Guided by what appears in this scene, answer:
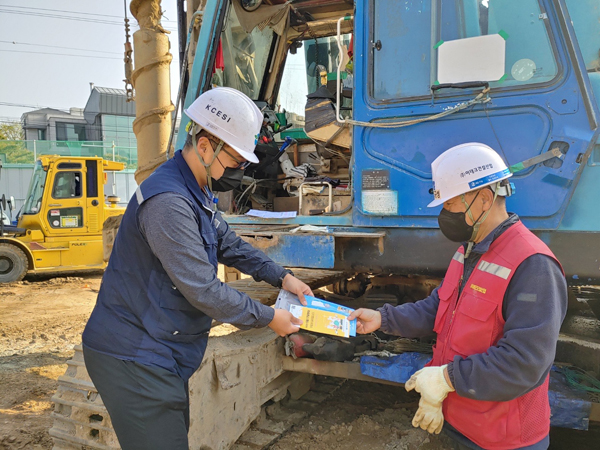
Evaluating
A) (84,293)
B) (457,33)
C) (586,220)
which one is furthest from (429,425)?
(84,293)

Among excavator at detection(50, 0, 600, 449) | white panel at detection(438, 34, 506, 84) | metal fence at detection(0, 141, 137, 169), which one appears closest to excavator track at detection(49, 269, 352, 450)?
excavator at detection(50, 0, 600, 449)

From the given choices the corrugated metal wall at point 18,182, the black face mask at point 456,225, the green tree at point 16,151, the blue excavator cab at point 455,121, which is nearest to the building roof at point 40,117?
the green tree at point 16,151

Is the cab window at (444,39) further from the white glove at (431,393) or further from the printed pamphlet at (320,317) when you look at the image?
the white glove at (431,393)

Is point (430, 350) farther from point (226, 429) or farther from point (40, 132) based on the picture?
point (40, 132)

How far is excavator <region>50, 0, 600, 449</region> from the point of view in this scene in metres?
2.50

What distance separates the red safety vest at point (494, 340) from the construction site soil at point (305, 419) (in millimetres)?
1563

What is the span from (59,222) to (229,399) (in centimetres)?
846

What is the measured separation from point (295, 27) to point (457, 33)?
7.60 ft

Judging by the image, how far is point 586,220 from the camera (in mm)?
2496

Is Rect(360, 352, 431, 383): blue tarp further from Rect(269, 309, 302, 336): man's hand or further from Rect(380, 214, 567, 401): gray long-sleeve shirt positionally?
Rect(380, 214, 567, 401): gray long-sleeve shirt

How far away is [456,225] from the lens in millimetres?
1919

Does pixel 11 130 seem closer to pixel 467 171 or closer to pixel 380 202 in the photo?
pixel 380 202

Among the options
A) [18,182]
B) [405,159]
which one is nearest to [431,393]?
[405,159]

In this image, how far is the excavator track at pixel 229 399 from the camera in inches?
98.0
